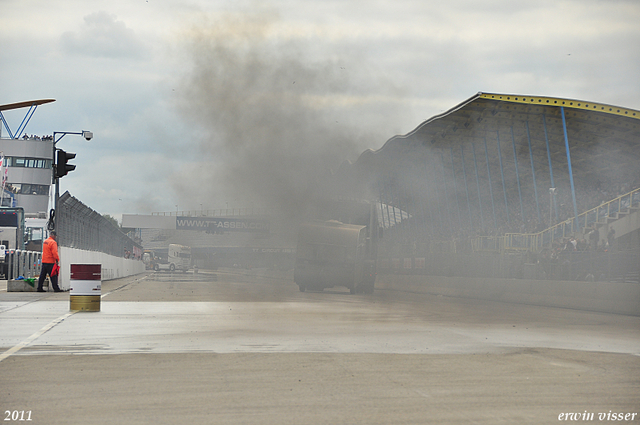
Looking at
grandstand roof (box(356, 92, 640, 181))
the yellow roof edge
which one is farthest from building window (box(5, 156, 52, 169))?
the yellow roof edge

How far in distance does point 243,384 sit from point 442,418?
6.66 feet

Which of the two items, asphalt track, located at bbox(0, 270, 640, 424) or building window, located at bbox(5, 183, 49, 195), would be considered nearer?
asphalt track, located at bbox(0, 270, 640, 424)

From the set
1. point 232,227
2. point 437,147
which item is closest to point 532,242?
point 437,147

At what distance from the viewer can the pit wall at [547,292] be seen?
17812mm

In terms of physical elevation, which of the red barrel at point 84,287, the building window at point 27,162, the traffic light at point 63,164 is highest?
the building window at point 27,162

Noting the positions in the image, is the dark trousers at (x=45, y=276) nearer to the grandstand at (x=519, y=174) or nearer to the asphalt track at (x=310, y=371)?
the asphalt track at (x=310, y=371)

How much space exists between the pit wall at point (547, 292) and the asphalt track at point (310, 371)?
5.17 meters

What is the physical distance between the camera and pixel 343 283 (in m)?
26.7

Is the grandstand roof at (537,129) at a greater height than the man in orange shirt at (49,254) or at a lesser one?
greater

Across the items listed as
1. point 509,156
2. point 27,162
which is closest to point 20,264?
point 509,156

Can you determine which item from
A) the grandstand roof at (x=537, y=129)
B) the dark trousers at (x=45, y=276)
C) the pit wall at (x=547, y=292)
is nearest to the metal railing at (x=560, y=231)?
the pit wall at (x=547, y=292)

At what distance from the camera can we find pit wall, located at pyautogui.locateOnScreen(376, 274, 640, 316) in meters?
17.8

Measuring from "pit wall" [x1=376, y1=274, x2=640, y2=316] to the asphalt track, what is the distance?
16.9ft

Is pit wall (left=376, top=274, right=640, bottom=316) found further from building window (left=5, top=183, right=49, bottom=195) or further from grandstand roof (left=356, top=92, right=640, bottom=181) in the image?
building window (left=5, top=183, right=49, bottom=195)
